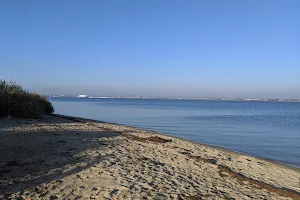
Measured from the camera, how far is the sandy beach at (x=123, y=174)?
6074 millimetres

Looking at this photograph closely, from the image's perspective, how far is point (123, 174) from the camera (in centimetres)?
738

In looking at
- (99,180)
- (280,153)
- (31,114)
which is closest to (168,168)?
(99,180)

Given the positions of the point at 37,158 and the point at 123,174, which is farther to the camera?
the point at 37,158

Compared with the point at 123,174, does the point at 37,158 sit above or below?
above

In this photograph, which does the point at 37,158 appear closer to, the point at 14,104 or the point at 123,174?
the point at 123,174

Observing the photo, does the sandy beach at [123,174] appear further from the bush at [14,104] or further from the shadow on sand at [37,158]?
the bush at [14,104]

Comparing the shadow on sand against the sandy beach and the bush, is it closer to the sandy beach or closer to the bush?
the sandy beach

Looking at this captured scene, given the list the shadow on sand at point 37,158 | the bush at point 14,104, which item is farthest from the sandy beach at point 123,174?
the bush at point 14,104

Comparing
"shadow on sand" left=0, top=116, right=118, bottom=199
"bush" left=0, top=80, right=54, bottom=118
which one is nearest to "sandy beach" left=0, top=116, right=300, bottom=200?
"shadow on sand" left=0, top=116, right=118, bottom=199

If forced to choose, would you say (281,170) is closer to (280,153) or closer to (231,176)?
(231,176)

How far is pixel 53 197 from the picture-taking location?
558 centimetres

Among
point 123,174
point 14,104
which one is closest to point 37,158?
point 123,174

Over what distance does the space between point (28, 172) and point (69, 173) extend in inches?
37.8

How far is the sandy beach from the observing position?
6.07 metres
